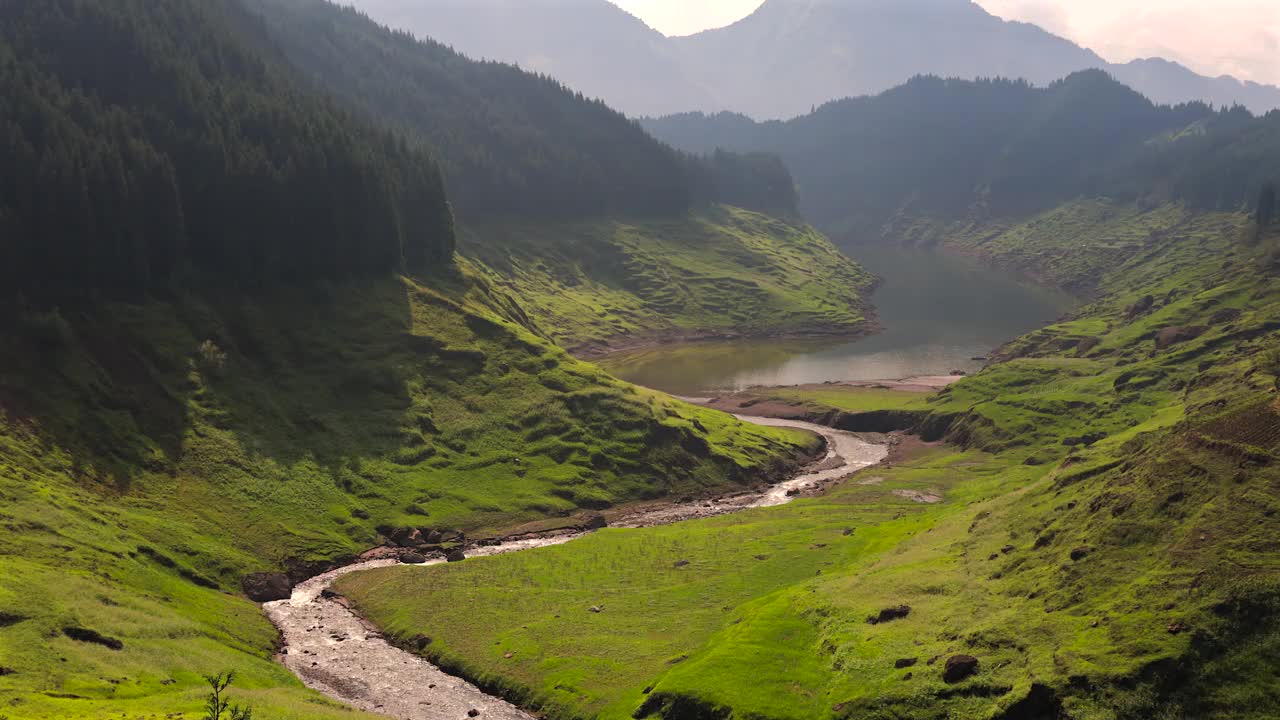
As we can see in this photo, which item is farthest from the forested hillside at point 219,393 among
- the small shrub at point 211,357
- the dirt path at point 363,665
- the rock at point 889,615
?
the rock at point 889,615

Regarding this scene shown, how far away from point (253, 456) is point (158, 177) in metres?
51.3

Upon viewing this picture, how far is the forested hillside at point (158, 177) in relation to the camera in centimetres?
12775

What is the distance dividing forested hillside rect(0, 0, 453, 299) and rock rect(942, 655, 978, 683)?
395ft

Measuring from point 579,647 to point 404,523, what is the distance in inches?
1799

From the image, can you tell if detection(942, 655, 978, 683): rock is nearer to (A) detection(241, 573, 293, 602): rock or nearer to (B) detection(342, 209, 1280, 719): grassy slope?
(B) detection(342, 209, 1280, 719): grassy slope

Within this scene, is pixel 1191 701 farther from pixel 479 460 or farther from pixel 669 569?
pixel 479 460

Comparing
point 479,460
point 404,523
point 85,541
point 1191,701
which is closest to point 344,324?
point 479,460

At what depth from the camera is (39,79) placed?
152500 millimetres

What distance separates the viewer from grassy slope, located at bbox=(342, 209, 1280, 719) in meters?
52.6

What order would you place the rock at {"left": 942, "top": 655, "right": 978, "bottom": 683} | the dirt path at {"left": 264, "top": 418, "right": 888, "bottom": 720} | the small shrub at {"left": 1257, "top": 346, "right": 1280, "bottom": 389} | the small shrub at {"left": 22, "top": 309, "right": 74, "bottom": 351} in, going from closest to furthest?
the rock at {"left": 942, "top": 655, "right": 978, "bottom": 683}
the dirt path at {"left": 264, "top": 418, "right": 888, "bottom": 720}
the small shrub at {"left": 1257, "top": 346, "right": 1280, "bottom": 389}
the small shrub at {"left": 22, "top": 309, "right": 74, "bottom": 351}

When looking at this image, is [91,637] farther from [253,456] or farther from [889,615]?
[889,615]

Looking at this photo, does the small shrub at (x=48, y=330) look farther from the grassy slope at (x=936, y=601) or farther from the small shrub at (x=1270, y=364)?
the small shrub at (x=1270, y=364)

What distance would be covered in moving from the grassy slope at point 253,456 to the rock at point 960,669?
43011 mm

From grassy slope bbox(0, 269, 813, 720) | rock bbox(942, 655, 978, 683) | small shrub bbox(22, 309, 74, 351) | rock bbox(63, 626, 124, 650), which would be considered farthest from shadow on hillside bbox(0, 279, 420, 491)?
rock bbox(942, 655, 978, 683)
